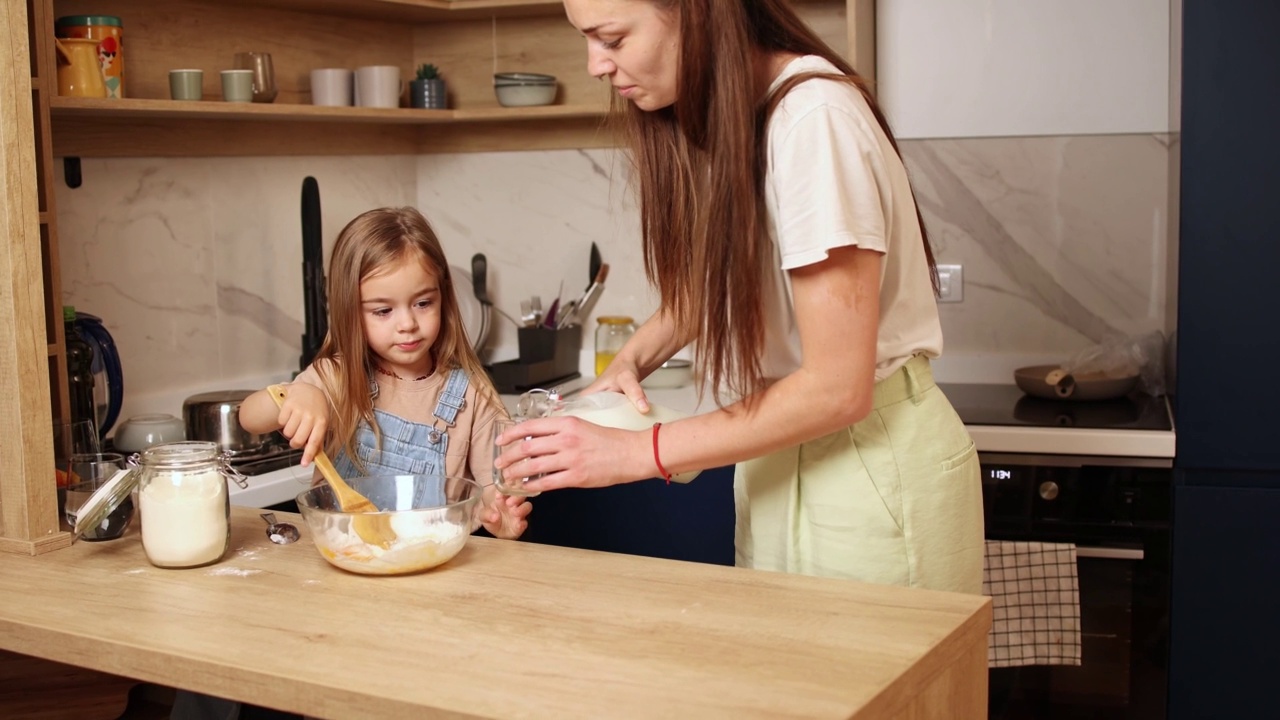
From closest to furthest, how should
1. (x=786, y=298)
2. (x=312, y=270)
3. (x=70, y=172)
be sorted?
(x=786, y=298) < (x=70, y=172) < (x=312, y=270)

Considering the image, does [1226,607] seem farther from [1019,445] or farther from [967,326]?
[967,326]

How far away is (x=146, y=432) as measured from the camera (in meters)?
2.16

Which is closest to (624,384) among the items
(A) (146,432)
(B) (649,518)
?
(B) (649,518)

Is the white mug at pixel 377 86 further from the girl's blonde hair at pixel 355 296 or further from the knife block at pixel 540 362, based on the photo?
the girl's blonde hair at pixel 355 296

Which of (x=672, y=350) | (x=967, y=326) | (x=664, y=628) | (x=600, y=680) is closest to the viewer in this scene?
(x=600, y=680)

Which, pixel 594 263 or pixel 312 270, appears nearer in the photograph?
pixel 312 270

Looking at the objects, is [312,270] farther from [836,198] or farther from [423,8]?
[836,198]

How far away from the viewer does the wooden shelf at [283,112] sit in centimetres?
212

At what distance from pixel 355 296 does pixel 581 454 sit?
604 millimetres

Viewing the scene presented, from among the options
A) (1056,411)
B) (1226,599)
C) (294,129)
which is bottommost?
(1226,599)

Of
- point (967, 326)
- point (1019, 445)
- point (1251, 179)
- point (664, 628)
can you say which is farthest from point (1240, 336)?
point (664, 628)

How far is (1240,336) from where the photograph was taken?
7.26ft

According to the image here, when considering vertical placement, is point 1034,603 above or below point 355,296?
below

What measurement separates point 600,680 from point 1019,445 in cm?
148
